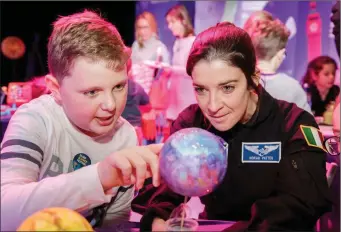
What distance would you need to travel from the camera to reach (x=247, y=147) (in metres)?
1.38

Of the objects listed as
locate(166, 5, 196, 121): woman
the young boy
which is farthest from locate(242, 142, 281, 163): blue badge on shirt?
locate(166, 5, 196, 121): woman

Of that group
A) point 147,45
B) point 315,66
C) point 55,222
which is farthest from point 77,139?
point 315,66

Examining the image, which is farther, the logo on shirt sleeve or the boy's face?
the logo on shirt sleeve

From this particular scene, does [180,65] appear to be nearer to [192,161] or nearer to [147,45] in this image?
[147,45]

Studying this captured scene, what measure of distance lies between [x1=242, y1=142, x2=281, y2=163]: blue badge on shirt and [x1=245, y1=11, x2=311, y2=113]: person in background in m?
1.22

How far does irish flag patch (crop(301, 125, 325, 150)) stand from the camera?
4.33 feet

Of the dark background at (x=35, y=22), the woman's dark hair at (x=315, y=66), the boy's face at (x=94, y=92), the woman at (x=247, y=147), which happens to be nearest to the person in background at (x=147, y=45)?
the dark background at (x=35, y=22)

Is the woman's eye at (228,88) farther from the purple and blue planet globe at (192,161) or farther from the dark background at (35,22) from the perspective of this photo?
the dark background at (35,22)

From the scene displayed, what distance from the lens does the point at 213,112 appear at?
122cm

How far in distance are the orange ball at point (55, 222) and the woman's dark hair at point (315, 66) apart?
3.76 m

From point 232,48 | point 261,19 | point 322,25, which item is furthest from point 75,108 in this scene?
point 322,25

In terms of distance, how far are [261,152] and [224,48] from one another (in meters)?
0.36

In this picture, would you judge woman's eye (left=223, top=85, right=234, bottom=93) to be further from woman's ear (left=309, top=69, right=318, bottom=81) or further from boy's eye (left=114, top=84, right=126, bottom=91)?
woman's ear (left=309, top=69, right=318, bottom=81)

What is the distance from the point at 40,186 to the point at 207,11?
131 inches
